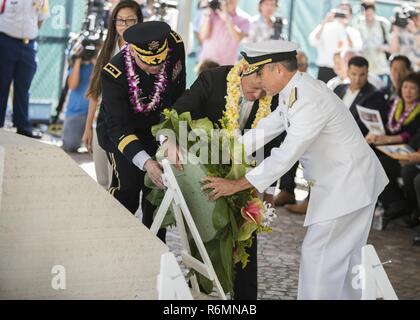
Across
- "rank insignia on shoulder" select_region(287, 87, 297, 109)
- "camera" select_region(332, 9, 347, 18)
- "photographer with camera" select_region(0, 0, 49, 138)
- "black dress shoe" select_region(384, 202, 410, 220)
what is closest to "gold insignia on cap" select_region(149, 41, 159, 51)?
"rank insignia on shoulder" select_region(287, 87, 297, 109)

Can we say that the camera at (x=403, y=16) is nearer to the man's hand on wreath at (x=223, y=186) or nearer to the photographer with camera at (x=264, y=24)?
the photographer with camera at (x=264, y=24)

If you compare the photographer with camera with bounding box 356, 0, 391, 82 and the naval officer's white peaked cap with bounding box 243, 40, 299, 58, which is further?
the photographer with camera with bounding box 356, 0, 391, 82

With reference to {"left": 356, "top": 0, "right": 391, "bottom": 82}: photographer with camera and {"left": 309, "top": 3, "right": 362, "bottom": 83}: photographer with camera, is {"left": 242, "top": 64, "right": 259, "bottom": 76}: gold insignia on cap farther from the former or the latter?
{"left": 356, "top": 0, "right": 391, "bottom": 82}: photographer with camera

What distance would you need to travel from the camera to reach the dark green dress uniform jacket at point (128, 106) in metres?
5.71

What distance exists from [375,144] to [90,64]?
407cm

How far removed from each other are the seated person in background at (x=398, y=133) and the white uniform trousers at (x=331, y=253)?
445 cm

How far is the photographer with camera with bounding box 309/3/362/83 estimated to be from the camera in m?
13.2

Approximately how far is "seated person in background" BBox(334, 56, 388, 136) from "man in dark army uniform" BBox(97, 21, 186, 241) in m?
4.17

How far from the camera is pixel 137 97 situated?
5836 millimetres

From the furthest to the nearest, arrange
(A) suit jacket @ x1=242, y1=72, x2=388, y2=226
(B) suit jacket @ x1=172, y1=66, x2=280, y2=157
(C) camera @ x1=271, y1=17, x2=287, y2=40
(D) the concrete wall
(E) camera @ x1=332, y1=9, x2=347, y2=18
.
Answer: (E) camera @ x1=332, y1=9, x2=347, y2=18
(C) camera @ x1=271, y1=17, x2=287, y2=40
(B) suit jacket @ x1=172, y1=66, x2=280, y2=157
(A) suit jacket @ x1=242, y1=72, x2=388, y2=226
(D) the concrete wall

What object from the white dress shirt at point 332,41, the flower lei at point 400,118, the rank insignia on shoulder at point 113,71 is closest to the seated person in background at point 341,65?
the white dress shirt at point 332,41

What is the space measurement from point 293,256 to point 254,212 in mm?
2858
